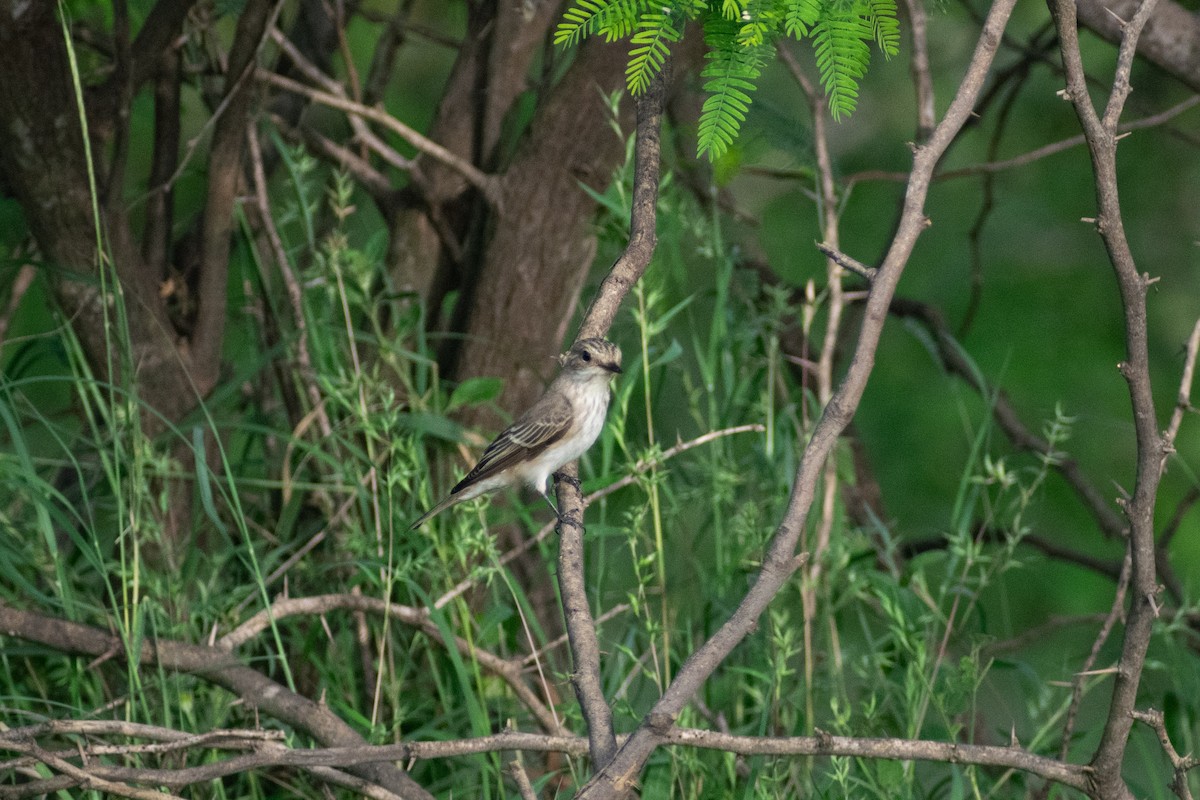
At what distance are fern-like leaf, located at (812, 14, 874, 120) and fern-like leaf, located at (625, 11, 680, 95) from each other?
0.86 feet

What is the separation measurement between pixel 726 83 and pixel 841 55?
0.68 ft

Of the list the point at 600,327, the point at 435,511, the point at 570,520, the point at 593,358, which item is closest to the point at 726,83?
the point at 600,327

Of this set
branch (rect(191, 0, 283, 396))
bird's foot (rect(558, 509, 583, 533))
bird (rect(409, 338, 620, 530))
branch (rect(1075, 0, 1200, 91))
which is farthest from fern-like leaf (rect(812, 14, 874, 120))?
branch (rect(1075, 0, 1200, 91))

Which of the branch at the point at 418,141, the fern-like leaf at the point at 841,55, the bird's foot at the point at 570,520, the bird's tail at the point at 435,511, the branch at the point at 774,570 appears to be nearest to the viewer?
the branch at the point at 774,570

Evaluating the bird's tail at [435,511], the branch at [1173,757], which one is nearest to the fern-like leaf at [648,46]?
the branch at [1173,757]

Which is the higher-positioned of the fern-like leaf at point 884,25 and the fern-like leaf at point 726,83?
the fern-like leaf at point 884,25

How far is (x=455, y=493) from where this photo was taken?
3.42m

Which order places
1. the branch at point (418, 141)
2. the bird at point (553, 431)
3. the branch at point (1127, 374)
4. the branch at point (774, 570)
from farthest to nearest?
1. the branch at point (418, 141)
2. the bird at point (553, 431)
3. the branch at point (1127, 374)
4. the branch at point (774, 570)

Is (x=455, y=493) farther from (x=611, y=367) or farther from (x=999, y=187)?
(x=999, y=187)

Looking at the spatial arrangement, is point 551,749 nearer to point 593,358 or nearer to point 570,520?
point 570,520

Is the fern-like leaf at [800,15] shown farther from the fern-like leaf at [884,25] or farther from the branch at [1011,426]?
the branch at [1011,426]

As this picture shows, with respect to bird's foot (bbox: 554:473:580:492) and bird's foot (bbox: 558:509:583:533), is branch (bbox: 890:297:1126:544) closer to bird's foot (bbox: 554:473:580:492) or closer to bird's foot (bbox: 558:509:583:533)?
bird's foot (bbox: 554:473:580:492)

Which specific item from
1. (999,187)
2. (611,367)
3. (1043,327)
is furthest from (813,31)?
(999,187)

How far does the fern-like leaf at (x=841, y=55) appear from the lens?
220 cm
